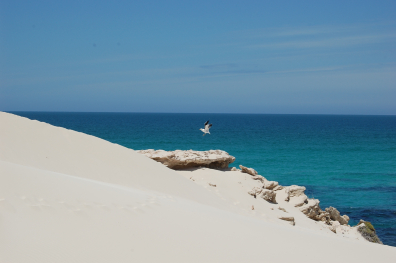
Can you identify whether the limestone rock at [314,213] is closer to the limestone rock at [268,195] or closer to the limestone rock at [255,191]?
the limestone rock at [268,195]

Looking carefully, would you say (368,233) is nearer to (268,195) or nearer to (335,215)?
(335,215)

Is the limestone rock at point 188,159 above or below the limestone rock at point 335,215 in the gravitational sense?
above

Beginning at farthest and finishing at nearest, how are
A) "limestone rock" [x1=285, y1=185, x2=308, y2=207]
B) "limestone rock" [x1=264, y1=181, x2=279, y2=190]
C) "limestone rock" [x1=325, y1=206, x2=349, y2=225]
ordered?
"limestone rock" [x1=264, y1=181, x2=279, y2=190] < "limestone rock" [x1=325, y1=206, x2=349, y2=225] < "limestone rock" [x1=285, y1=185, x2=308, y2=207]

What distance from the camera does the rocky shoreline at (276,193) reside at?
1173 centimetres

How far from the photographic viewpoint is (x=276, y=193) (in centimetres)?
1294

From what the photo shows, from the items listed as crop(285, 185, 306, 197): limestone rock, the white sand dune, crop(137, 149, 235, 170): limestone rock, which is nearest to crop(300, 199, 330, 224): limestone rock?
crop(285, 185, 306, 197): limestone rock

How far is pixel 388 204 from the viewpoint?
17.1 metres

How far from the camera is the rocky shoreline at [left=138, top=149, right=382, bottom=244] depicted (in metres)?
11.7

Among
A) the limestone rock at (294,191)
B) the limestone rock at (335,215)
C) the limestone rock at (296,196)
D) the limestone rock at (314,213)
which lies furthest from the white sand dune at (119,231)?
the limestone rock at (294,191)

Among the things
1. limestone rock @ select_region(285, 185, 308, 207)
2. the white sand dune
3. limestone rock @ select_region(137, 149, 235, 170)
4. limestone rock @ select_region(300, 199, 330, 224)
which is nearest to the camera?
the white sand dune

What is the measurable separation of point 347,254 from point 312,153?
31.3m

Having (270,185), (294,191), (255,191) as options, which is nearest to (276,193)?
(270,185)

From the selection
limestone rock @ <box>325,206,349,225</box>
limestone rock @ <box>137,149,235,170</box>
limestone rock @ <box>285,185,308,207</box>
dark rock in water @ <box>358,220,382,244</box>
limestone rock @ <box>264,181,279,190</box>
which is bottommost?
dark rock in water @ <box>358,220,382,244</box>

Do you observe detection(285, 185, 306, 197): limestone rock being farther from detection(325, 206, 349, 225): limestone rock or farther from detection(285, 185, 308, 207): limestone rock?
detection(325, 206, 349, 225): limestone rock
